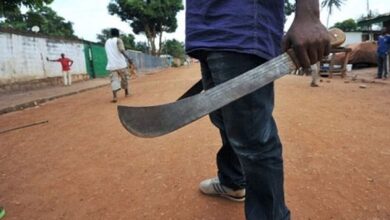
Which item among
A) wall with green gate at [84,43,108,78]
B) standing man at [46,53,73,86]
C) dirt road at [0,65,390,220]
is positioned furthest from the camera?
wall with green gate at [84,43,108,78]

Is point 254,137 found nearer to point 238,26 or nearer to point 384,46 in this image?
point 238,26

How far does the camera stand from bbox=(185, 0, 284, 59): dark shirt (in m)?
1.48

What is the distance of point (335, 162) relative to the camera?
305 centimetres

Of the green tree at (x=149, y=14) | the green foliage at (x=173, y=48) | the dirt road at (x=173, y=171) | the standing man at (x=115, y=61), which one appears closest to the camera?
the dirt road at (x=173, y=171)

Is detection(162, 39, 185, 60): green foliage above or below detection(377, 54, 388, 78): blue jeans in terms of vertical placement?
above

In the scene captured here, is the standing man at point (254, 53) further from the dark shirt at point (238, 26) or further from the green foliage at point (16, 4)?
the green foliage at point (16, 4)

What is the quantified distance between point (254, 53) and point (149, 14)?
3675 centimetres

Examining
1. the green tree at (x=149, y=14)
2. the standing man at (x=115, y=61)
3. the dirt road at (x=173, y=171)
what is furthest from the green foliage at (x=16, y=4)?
the green tree at (x=149, y=14)

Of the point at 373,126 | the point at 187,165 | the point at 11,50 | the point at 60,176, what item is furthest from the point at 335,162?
the point at 11,50

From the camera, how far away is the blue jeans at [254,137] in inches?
59.1

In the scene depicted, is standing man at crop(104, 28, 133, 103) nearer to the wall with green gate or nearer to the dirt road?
the dirt road

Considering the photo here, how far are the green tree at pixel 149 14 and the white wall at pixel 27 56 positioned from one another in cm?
1871

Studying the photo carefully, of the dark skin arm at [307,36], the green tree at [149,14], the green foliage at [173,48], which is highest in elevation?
the green tree at [149,14]

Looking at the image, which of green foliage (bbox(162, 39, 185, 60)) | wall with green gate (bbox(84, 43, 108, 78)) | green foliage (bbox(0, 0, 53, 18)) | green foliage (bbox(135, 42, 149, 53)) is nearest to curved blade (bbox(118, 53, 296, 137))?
green foliage (bbox(0, 0, 53, 18))
